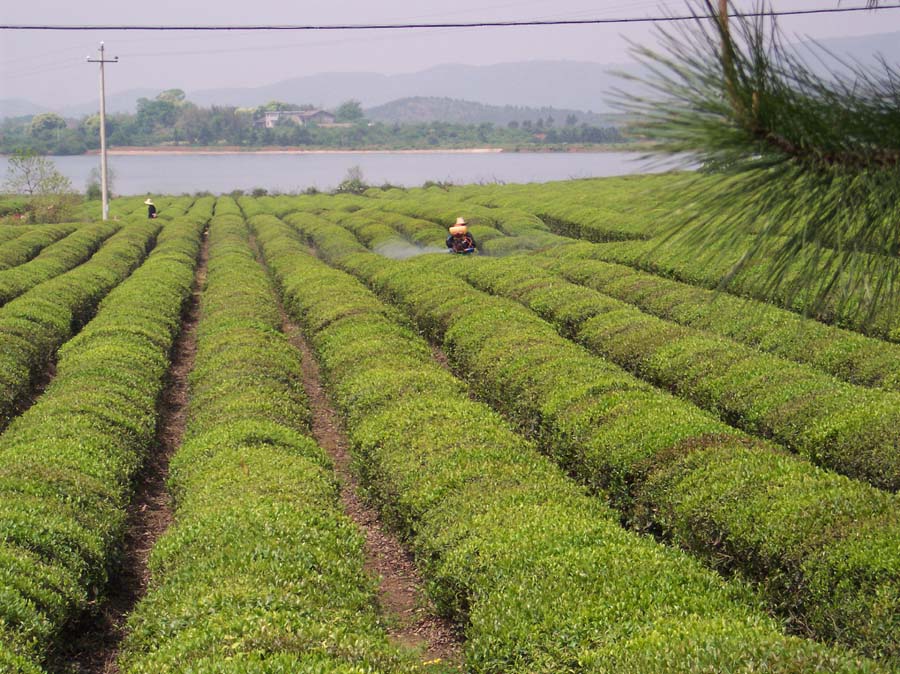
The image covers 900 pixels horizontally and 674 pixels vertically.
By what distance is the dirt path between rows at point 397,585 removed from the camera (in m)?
8.49

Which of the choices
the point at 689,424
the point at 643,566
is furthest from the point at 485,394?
the point at 643,566

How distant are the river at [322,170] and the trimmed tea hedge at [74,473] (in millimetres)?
71881

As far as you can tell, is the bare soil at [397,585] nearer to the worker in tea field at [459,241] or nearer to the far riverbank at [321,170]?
the worker in tea field at [459,241]

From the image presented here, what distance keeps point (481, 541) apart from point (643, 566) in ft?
5.26

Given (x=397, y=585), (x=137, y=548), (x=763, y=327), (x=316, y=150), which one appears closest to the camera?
(x=397, y=585)

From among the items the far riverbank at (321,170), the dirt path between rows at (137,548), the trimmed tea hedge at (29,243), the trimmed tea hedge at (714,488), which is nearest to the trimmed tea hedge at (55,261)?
the trimmed tea hedge at (29,243)

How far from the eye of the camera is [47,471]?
10430 millimetres

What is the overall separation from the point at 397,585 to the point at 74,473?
420 centimetres

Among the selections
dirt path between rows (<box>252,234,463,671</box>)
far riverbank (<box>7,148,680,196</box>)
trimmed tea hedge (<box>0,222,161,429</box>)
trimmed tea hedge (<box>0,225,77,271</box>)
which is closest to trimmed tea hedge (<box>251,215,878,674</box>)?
dirt path between rows (<box>252,234,463,671</box>)

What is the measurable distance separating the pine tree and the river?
84133 mm

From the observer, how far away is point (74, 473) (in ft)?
34.9

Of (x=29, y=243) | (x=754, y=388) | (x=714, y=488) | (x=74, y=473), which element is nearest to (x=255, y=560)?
(x=74, y=473)

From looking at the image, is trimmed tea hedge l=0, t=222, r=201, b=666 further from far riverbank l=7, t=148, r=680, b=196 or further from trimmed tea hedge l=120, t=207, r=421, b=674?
far riverbank l=7, t=148, r=680, b=196

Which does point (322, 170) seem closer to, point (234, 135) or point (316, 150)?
point (316, 150)
